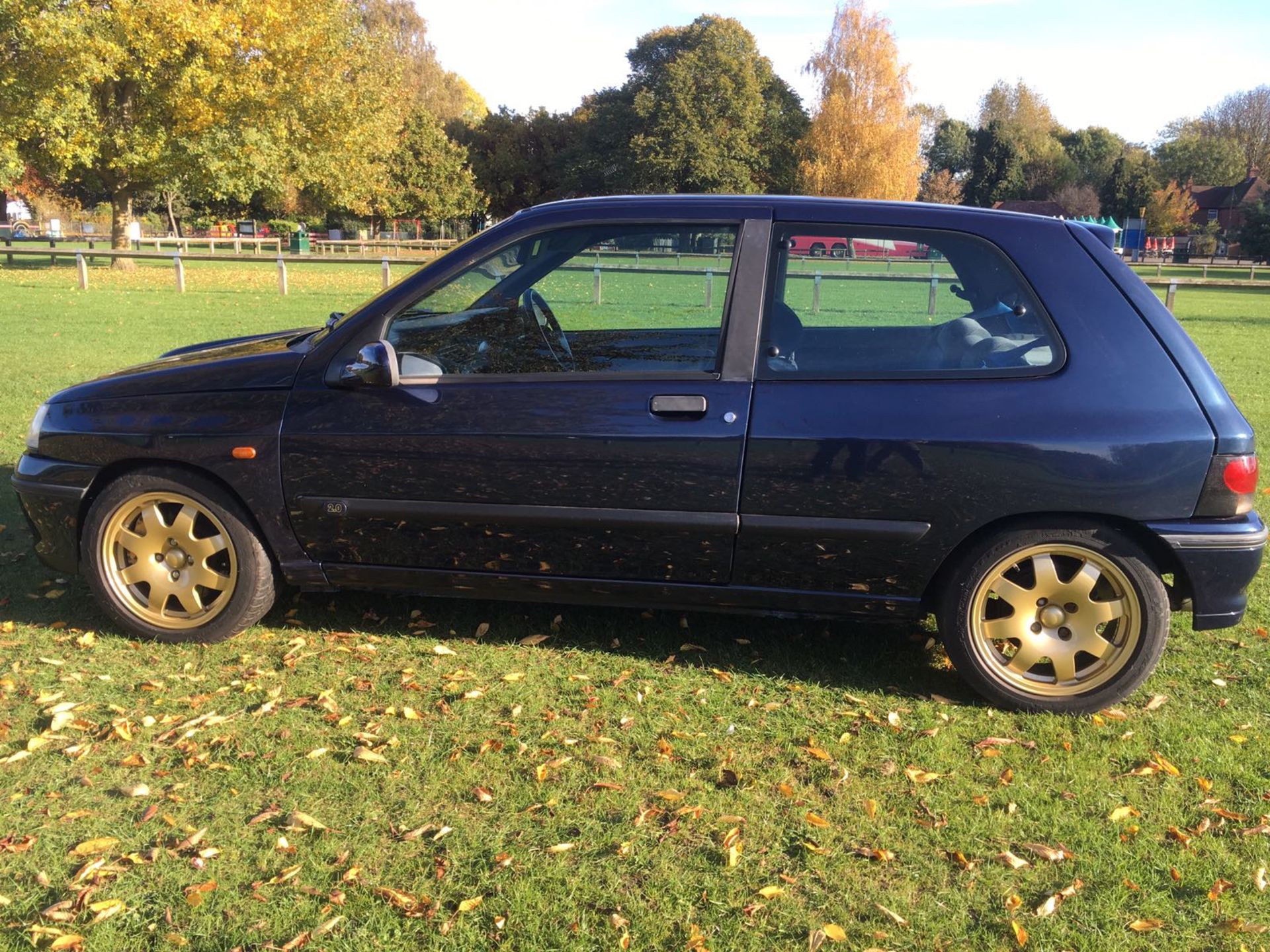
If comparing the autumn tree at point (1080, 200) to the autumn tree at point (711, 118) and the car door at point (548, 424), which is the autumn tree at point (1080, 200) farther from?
the car door at point (548, 424)

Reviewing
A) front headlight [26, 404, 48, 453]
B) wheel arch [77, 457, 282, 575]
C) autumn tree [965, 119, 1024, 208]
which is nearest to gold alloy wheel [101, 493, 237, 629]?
wheel arch [77, 457, 282, 575]

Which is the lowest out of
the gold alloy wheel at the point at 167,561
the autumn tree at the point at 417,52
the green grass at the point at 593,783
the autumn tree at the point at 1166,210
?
the green grass at the point at 593,783

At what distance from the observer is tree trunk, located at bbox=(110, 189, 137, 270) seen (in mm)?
30219

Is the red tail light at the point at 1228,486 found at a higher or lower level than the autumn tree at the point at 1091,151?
lower

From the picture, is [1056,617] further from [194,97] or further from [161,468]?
[194,97]

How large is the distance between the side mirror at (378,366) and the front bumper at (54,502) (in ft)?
4.05

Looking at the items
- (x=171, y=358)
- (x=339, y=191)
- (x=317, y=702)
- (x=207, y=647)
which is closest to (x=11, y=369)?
(x=171, y=358)

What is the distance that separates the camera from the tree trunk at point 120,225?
30219mm

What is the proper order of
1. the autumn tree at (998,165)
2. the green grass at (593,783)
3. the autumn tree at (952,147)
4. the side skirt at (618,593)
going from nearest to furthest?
the green grass at (593,783) → the side skirt at (618,593) → the autumn tree at (998,165) → the autumn tree at (952,147)

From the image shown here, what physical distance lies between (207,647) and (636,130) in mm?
62416

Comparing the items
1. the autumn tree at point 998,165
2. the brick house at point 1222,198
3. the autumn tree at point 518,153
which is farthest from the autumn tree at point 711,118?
the brick house at point 1222,198

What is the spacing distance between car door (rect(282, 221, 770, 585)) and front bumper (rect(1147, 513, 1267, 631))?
1.53 metres

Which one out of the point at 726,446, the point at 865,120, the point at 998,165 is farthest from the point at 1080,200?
the point at 726,446

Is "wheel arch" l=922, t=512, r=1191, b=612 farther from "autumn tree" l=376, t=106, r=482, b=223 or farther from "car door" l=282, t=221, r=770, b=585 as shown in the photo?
"autumn tree" l=376, t=106, r=482, b=223
